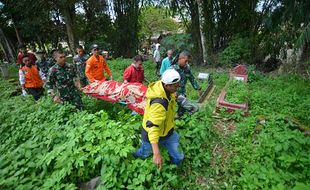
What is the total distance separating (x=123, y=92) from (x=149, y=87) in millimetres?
2251

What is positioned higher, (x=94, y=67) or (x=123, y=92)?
(x=94, y=67)

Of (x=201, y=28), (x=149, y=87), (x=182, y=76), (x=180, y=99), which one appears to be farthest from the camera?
(x=201, y=28)

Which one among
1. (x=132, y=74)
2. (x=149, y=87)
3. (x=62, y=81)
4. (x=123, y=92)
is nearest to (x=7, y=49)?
(x=62, y=81)

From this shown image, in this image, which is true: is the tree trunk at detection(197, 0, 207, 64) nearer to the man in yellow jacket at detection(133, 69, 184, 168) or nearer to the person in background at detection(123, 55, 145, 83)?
the person in background at detection(123, 55, 145, 83)

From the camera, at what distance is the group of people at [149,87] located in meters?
2.97

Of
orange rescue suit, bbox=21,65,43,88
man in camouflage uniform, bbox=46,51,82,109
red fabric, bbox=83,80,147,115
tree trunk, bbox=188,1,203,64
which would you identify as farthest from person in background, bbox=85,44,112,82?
tree trunk, bbox=188,1,203,64

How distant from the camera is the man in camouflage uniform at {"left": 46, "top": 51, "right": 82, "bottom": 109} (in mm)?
5000

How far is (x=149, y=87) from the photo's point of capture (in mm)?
3238

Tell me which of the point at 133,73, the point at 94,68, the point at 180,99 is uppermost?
the point at 94,68

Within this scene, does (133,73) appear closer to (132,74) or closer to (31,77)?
(132,74)

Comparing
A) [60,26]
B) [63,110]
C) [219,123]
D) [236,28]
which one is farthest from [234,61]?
[60,26]

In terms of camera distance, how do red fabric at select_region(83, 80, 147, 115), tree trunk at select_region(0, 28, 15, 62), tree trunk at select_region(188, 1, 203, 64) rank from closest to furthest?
red fabric at select_region(83, 80, 147, 115) < tree trunk at select_region(188, 1, 203, 64) < tree trunk at select_region(0, 28, 15, 62)

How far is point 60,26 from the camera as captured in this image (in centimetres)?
1872

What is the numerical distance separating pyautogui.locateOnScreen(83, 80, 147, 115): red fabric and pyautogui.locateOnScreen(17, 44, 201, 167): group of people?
260 millimetres
